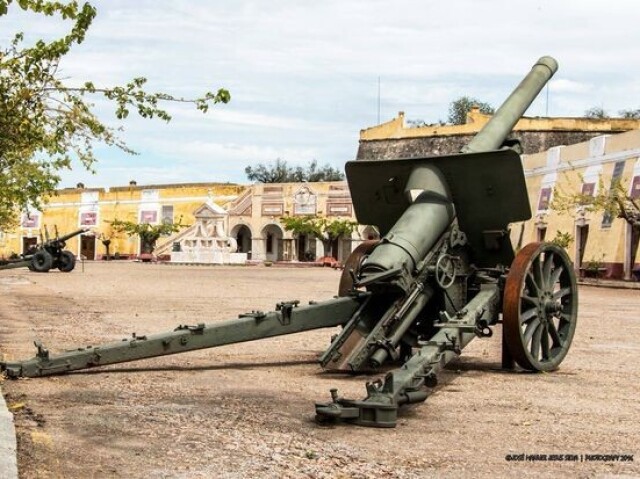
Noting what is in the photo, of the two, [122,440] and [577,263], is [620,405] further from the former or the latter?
[577,263]

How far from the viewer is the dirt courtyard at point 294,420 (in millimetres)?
5121

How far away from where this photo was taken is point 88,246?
7788 centimetres

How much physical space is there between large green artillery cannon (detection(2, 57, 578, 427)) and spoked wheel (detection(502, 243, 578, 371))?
0.04 ft

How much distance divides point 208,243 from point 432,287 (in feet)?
171

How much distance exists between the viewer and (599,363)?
9812mm

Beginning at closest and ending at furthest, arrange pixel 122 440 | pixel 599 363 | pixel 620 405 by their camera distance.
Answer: pixel 122 440 < pixel 620 405 < pixel 599 363

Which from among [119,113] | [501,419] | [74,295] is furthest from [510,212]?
[74,295]

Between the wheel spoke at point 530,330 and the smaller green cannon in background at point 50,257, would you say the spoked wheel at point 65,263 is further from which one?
the wheel spoke at point 530,330

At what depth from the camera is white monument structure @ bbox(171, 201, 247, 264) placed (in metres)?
58.6

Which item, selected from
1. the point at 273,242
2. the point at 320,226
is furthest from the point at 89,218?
the point at 320,226

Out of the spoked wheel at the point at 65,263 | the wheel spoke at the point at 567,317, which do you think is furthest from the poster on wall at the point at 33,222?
the wheel spoke at the point at 567,317

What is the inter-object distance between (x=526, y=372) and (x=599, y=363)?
138 cm

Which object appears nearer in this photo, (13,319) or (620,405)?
(620,405)

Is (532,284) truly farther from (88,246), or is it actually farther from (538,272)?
(88,246)
